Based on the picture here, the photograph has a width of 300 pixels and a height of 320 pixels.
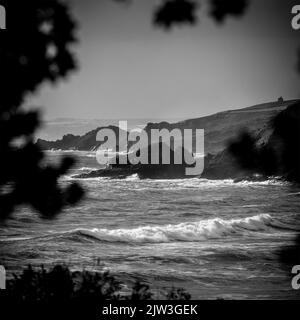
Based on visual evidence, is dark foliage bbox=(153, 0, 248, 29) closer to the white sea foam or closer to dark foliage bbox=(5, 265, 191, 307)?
dark foliage bbox=(5, 265, 191, 307)

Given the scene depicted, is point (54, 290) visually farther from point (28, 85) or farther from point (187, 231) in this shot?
point (187, 231)

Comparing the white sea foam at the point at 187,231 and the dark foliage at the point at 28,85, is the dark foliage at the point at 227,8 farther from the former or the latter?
the white sea foam at the point at 187,231

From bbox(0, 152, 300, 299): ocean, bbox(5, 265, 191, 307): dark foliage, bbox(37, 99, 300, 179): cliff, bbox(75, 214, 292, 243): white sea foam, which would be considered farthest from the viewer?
bbox(37, 99, 300, 179): cliff

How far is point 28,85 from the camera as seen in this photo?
452cm

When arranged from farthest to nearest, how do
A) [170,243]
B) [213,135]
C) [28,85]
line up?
[213,135] → [170,243] → [28,85]

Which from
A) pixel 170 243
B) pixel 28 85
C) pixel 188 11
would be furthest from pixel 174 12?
pixel 170 243

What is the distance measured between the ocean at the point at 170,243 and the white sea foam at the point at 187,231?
4 centimetres

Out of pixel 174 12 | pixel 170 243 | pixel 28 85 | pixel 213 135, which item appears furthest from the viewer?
pixel 213 135

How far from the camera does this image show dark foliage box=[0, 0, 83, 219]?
172 inches

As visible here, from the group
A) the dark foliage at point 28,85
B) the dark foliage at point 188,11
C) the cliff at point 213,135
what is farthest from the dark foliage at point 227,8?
the cliff at point 213,135

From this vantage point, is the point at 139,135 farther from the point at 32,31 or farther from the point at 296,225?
A: the point at 32,31

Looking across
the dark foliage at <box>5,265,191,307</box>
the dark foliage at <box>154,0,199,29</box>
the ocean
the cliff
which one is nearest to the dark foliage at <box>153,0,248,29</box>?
the dark foliage at <box>154,0,199,29</box>

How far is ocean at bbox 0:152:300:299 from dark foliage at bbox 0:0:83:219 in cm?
32

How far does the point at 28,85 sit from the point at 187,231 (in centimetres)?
1687
